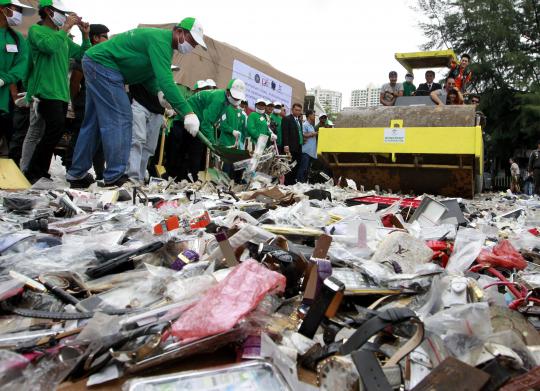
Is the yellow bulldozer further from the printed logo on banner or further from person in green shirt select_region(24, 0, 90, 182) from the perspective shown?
person in green shirt select_region(24, 0, 90, 182)

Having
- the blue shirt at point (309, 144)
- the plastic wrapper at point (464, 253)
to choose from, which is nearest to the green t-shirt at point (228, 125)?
the blue shirt at point (309, 144)

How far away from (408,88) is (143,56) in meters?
6.07

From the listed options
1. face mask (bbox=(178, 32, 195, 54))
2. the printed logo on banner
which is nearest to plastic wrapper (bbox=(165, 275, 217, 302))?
face mask (bbox=(178, 32, 195, 54))

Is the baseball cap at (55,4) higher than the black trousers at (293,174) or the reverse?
higher

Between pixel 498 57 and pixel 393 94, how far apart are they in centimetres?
1293

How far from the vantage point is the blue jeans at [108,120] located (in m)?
4.05

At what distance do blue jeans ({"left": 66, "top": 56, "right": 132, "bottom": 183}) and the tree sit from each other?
51.0 ft

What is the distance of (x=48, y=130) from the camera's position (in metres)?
4.14

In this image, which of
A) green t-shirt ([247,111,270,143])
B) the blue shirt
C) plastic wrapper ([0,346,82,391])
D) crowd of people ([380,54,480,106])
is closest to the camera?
plastic wrapper ([0,346,82,391])

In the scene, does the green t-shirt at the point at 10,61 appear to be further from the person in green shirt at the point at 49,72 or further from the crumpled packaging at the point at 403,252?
the crumpled packaging at the point at 403,252

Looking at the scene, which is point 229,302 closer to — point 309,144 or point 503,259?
point 503,259

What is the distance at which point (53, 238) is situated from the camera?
78.0 inches

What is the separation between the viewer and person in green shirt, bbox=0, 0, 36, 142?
13.1 feet

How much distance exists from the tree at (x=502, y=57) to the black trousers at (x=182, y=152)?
45.8 ft
